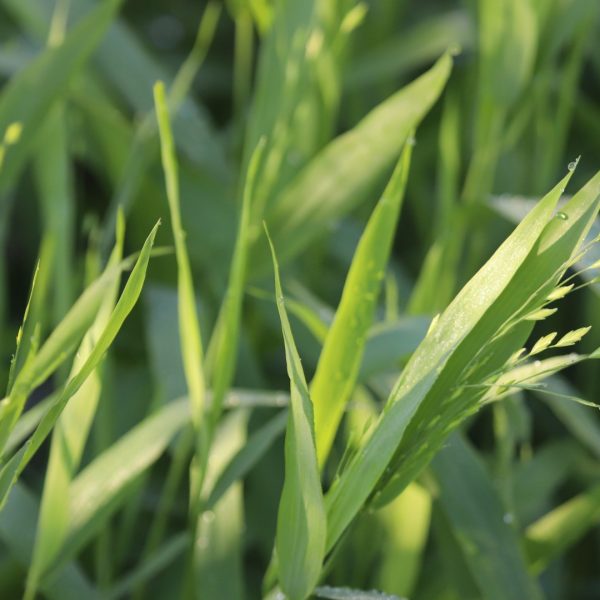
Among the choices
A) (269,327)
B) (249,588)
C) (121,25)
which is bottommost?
(249,588)

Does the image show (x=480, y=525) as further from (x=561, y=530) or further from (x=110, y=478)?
(x=110, y=478)

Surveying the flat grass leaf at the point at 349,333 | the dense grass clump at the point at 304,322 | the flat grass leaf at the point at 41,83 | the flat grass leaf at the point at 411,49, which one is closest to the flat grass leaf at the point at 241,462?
the dense grass clump at the point at 304,322

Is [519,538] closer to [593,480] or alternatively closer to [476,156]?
[593,480]

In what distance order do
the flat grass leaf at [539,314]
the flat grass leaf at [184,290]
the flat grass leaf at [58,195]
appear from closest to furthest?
the flat grass leaf at [539,314] → the flat grass leaf at [184,290] → the flat grass leaf at [58,195]

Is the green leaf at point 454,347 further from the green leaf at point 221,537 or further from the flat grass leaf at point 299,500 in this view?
the green leaf at point 221,537

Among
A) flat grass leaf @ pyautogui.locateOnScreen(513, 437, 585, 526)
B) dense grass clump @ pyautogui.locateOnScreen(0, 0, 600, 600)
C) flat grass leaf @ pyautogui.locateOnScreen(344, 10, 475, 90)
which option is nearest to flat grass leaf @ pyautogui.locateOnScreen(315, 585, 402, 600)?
dense grass clump @ pyautogui.locateOnScreen(0, 0, 600, 600)

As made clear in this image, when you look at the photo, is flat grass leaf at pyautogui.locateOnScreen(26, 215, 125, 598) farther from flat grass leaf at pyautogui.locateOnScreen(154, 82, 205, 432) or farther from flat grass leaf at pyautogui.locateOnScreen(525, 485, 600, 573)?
flat grass leaf at pyautogui.locateOnScreen(525, 485, 600, 573)

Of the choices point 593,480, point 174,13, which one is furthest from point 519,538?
point 174,13

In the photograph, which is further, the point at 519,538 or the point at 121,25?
the point at 121,25
